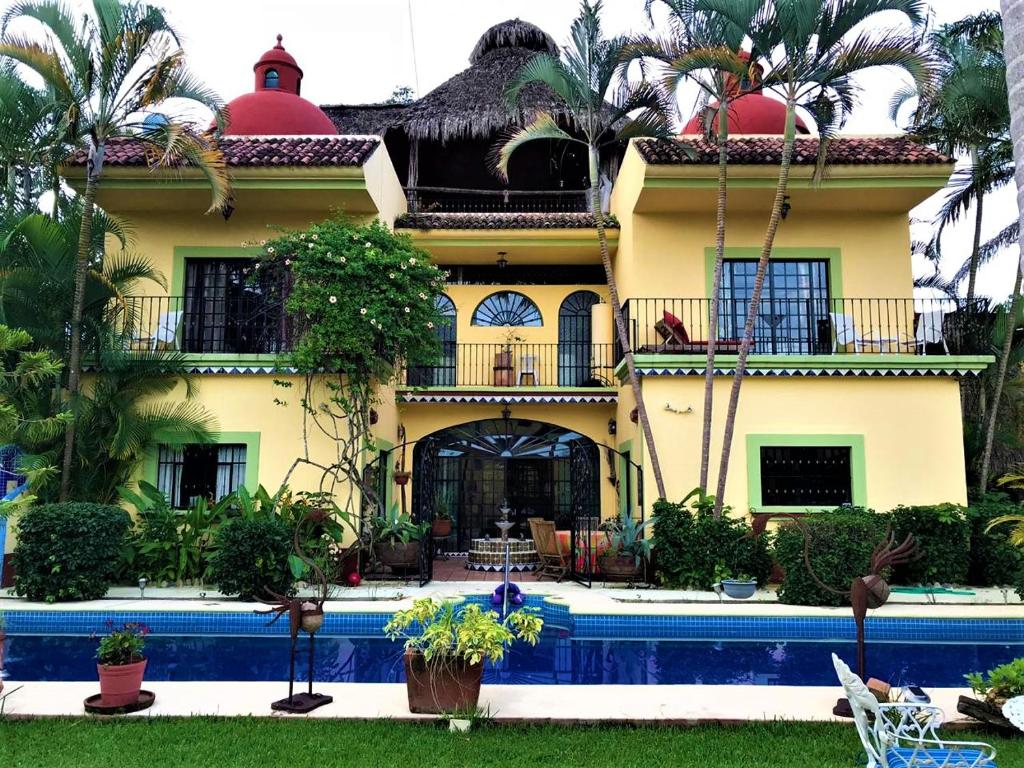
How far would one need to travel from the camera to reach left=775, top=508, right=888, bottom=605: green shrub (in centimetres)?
1107

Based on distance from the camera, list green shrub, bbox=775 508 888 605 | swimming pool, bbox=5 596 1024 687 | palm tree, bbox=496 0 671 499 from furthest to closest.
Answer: palm tree, bbox=496 0 671 499 < green shrub, bbox=775 508 888 605 < swimming pool, bbox=5 596 1024 687

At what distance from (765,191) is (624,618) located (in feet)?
27.9

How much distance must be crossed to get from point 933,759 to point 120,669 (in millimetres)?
5570

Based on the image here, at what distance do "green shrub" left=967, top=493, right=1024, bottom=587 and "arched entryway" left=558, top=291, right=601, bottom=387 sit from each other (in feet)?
26.7

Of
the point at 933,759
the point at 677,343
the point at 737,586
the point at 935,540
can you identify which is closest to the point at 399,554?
the point at 737,586

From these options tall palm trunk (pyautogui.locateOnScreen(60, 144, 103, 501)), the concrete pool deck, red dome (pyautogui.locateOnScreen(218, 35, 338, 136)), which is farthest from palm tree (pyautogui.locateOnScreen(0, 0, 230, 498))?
the concrete pool deck

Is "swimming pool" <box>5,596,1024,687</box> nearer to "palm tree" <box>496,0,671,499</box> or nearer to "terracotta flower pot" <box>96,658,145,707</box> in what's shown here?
"terracotta flower pot" <box>96,658,145,707</box>

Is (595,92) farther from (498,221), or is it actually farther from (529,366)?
(529,366)

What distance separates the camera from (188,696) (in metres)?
6.76

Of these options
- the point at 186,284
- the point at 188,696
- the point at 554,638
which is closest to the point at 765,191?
the point at 554,638

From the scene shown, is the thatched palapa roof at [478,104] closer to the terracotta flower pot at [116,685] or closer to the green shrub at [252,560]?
the green shrub at [252,560]

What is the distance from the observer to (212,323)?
16.1 meters

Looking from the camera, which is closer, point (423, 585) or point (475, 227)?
point (423, 585)

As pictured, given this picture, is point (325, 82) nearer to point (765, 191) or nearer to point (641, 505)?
point (765, 191)
